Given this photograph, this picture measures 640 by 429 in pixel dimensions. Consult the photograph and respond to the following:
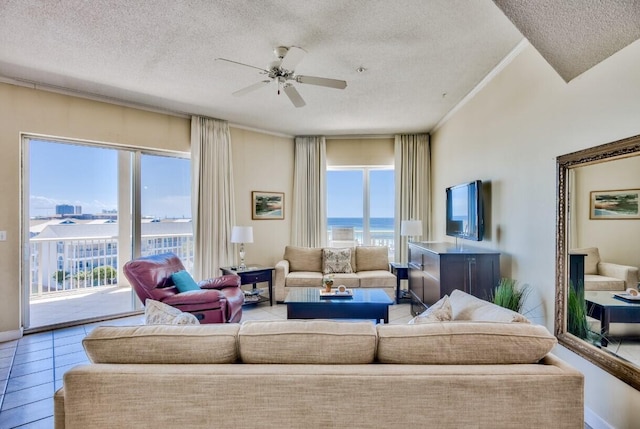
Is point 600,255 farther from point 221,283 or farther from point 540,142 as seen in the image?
point 221,283

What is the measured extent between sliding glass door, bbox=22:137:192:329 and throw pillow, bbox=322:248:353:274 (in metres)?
2.13

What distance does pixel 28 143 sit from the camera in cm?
365

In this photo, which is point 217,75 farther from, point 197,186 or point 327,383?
point 327,383

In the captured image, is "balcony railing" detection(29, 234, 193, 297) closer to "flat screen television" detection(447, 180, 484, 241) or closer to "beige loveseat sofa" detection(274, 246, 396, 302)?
"beige loveseat sofa" detection(274, 246, 396, 302)

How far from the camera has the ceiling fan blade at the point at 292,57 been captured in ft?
8.10

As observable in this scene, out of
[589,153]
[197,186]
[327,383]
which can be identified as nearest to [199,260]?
[197,186]

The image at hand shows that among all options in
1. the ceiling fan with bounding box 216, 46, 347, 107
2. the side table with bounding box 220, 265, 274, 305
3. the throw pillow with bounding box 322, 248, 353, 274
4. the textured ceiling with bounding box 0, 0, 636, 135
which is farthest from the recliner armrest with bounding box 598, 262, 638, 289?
the side table with bounding box 220, 265, 274, 305

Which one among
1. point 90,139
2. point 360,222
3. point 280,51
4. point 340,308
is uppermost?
point 280,51

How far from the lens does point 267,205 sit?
18.3ft

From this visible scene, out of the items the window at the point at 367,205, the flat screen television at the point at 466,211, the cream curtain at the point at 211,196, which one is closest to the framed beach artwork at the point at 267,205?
A: the cream curtain at the point at 211,196

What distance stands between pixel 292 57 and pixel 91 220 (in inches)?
144

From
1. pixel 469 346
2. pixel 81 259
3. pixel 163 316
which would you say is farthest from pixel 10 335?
pixel 469 346

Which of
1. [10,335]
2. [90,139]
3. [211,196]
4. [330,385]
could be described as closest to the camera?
[330,385]

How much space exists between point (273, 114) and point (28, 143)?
9.46 feet
